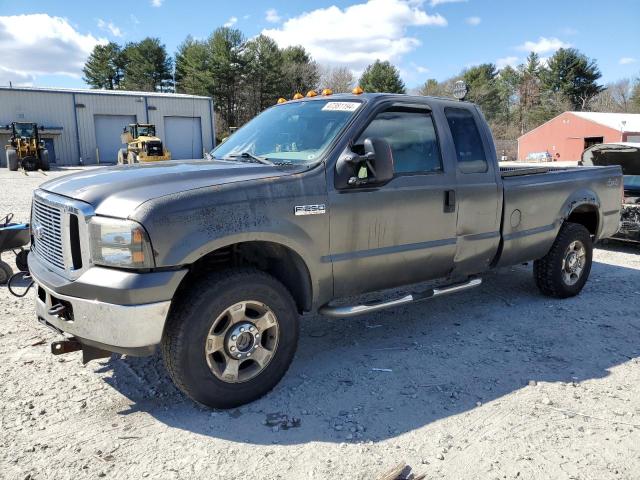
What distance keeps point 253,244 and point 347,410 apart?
1.25 m

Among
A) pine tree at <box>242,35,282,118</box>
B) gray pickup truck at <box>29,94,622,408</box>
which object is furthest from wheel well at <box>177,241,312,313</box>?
pine tree at <box>242,35,282,118</box>

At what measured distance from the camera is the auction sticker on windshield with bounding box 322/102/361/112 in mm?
3971

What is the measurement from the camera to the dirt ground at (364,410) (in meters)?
2.81

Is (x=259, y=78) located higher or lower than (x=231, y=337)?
higher

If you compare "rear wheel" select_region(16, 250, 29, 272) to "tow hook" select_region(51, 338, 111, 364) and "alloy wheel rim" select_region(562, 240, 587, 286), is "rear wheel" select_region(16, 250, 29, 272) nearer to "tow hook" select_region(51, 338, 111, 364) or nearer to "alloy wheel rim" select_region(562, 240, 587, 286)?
"tow hook" select_region(51, 338, 111, 364)

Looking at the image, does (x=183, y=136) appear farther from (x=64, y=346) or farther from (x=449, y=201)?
(x=64, y=346)

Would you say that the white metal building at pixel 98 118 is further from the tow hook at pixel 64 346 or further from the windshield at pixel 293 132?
the tow hook at pixel 64 346

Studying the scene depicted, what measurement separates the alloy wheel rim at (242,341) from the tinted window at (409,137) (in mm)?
1511

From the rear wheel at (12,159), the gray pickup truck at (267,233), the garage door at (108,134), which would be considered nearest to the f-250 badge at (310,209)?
the gray pickup truck at (267,233)

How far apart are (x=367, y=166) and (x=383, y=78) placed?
200ft

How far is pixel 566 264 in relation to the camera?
226 inches

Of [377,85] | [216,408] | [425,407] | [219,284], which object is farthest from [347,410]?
[377,85]

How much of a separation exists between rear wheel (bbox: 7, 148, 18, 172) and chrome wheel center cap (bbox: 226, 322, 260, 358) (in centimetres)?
3036

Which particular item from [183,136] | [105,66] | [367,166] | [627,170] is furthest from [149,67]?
[367,166]
